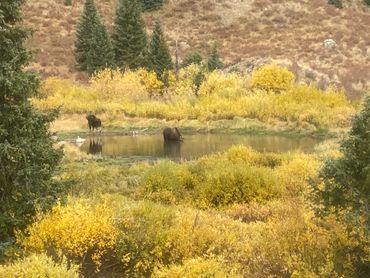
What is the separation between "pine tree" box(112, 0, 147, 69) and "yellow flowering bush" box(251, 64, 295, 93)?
16251mm

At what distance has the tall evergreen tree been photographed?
5472cm

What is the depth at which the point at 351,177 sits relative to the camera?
9750 mm

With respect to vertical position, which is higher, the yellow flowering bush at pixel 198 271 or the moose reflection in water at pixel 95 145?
the yellow flowering bush at pixel 198 271

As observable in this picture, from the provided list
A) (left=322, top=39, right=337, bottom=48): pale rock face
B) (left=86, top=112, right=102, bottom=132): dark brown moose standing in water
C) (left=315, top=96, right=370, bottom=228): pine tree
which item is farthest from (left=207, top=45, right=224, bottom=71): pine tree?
(left=315, top=96, right=370, bottom=228): pine tree

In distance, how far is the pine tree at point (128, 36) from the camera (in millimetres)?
56750

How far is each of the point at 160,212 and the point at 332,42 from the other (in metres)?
56.3

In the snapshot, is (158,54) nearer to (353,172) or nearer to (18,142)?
(18,142)

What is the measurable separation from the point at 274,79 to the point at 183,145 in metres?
16.0

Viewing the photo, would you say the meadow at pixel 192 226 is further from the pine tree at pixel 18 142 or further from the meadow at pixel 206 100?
the meadow at pixel 206 100

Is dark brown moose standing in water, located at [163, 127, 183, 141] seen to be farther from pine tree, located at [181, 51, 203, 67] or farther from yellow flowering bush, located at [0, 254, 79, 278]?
pine tree, located at [181, 51, 203, 67]

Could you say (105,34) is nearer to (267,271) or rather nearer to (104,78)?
(104,78)

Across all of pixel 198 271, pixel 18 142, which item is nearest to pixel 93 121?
pixel 18 142

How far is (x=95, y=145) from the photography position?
107 feet

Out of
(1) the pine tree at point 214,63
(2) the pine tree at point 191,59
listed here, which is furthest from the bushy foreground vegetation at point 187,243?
(2) the pine tree at point 191,59
